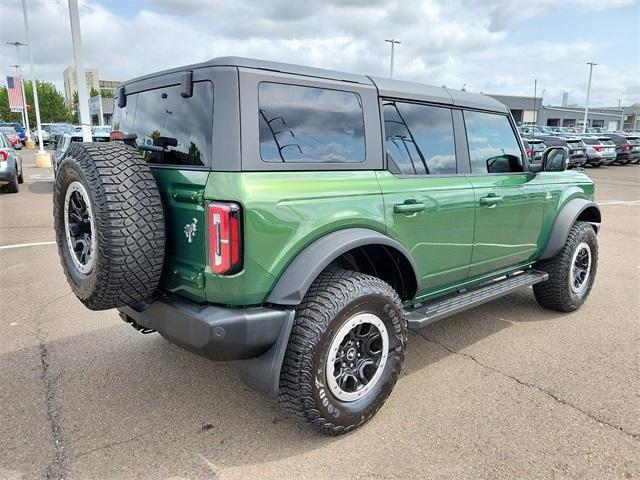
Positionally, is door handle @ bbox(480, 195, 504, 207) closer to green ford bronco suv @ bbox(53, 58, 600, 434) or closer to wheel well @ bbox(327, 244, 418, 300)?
green ford bronco suv @ bbox(53, 58, 600, 434)

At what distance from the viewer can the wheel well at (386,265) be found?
3.11m

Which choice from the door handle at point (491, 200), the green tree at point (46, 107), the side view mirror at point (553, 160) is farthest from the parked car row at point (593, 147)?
the green tree at point (46, 107)

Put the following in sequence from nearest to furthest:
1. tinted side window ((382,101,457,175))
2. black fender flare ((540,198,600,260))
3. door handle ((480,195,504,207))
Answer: tinted side window ((382,101,457,175)) < door handle ((480,195,504,207)) < black fender flare ((540,198,600,260))

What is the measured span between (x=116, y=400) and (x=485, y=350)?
2.72 meters

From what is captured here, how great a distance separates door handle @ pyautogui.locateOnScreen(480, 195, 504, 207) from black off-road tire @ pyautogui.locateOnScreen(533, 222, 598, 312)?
114 cm

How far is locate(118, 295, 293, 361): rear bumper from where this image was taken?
7.84ft

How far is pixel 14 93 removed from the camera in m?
29.7

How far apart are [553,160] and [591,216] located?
44.7 inches

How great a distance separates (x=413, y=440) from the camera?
2734 mm

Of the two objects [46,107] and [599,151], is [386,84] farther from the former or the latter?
[46,107]

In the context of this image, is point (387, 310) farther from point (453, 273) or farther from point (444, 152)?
point (444, 152)

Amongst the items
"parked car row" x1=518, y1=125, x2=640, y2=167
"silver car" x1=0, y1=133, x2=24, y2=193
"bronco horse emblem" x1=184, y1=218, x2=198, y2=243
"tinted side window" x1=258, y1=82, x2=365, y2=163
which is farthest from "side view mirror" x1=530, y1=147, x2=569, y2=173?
"parked car row" x1=518, y1=125, x2=640, y2=167

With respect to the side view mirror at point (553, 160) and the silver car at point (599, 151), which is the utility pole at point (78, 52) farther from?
the silver car at point (599, 151)

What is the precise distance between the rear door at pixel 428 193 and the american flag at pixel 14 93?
3231cm
